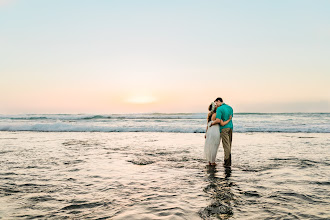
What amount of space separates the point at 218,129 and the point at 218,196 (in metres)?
3.72

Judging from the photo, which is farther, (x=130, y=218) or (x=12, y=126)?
(x=12, y=126)

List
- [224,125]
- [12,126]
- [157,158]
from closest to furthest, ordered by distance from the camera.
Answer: [224,125] < [157,158] < [12,126]

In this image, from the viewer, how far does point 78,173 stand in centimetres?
694

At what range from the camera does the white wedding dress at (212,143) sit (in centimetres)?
815

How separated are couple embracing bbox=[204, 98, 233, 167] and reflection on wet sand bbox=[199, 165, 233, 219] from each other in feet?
3.52

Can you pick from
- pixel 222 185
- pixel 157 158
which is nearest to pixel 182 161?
pixel 157 158

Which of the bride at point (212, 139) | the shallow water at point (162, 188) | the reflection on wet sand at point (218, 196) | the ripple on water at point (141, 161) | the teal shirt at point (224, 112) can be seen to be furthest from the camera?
the ripple on water at point (141, 161)

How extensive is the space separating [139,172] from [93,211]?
9.80ft

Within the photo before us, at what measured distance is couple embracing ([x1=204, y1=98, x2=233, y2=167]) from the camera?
8.12m

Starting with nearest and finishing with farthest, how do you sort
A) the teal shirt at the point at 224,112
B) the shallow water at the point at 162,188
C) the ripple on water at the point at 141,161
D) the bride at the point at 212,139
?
1. the shallow water at the point at 162,188
2. the teal shirt at the point at 224,112
3. the bride at the point at 212,139
4. the ripple on water at the point at 141,161

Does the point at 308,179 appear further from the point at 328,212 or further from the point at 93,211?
the point at 93,211

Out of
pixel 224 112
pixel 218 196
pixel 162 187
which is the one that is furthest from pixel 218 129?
pixel 218 196

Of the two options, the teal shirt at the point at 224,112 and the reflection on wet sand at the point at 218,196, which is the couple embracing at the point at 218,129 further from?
the reflection on wet sand at the point at 218,196

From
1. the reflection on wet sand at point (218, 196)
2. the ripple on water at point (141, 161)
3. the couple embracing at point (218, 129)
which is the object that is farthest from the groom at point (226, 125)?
the ripple on water at point (141, 161)
